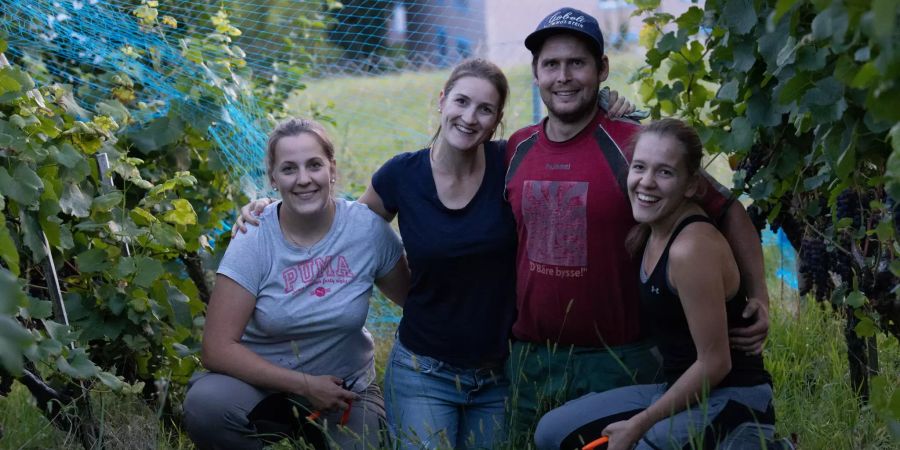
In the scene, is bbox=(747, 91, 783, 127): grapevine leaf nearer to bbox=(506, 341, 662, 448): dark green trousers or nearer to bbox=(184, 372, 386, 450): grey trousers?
bbox=(506, 341, 662, 448): dark green trousers

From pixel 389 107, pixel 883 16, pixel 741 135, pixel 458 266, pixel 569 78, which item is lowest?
pixel 458 266

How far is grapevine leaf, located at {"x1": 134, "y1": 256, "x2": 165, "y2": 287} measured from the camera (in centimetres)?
336

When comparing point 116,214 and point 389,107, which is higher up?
point 389,107

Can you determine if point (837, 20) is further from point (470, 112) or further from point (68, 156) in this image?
point (68, 156)

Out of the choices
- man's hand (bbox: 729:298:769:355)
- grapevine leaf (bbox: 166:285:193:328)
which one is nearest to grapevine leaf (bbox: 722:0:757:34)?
man's hand (bbox: 729:298:769:355)

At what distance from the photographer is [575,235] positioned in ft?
10.2

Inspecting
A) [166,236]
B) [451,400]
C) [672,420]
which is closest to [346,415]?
[451,400]

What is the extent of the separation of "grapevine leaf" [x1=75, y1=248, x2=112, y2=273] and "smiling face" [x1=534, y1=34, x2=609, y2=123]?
4.90ft

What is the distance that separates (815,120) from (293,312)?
72.1 inches

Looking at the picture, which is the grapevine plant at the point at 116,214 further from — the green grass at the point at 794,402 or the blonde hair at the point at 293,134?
the blonde hair at the point at 293,134

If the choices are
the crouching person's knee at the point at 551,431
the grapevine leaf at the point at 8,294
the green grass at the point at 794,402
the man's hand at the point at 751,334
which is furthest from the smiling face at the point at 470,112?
the grapevine leaf at the point at 8,294

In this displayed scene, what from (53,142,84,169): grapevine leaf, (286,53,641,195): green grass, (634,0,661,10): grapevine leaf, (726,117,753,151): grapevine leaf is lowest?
(53,142,84,169): grapevine leaf

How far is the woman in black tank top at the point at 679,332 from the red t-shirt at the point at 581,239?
116 mm

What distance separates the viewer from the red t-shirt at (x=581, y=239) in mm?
3088
